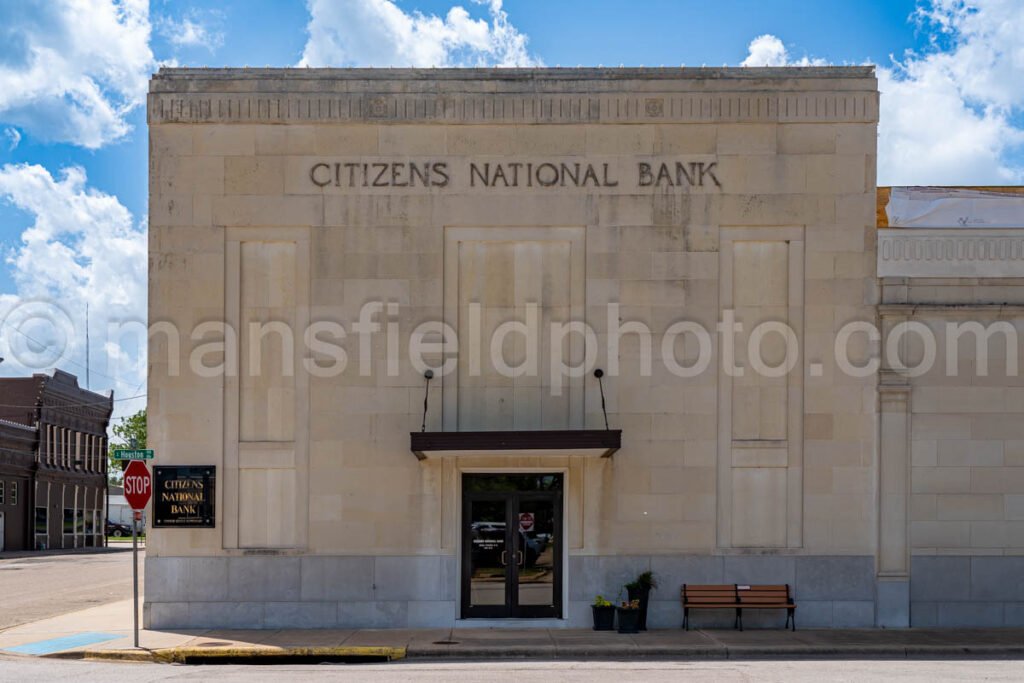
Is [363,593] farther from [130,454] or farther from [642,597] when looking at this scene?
[642,597]

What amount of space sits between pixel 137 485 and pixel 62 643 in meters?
3.18

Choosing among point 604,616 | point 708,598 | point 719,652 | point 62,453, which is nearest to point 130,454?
point 604,616

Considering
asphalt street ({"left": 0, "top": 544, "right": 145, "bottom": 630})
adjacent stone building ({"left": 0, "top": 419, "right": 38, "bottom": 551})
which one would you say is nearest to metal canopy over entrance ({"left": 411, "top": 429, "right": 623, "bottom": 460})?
asphalt street ({"left": 0, "top": 544, "right": 145, "bottom": 630})

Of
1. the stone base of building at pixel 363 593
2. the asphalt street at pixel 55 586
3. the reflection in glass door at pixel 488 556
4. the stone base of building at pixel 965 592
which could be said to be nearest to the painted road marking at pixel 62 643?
the stone base of building at pixel 363 593

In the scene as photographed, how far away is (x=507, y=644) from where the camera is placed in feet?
56.0

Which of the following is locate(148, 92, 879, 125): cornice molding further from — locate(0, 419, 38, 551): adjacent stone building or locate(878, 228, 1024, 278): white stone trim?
locate(0, 419, 38, 551): adjacent stone building

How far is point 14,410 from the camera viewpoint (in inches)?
2389

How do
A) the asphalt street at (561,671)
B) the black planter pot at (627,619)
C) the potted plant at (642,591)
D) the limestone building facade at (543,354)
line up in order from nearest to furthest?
the asphalt street at (561,671)
the black planter pot at (627,619)
the potted plant at (642,591)
the limestone building facade at (543,354)

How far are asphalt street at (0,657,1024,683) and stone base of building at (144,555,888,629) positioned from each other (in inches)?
Answer: 111

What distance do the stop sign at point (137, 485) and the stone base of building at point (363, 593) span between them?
245cm

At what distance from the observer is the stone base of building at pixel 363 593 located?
19031 mm

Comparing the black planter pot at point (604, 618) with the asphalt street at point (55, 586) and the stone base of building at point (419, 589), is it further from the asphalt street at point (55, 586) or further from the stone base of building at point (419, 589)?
the asphalt street at point (55, 586)

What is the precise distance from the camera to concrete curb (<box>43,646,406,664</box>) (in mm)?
16578

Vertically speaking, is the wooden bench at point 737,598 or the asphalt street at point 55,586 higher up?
the wooden bench at point 737,598
